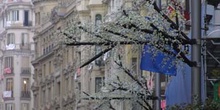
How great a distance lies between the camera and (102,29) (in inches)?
777

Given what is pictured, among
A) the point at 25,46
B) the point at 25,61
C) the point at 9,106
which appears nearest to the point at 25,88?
the point at 9,106

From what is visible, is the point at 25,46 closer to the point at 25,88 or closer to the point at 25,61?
the point at 25,61

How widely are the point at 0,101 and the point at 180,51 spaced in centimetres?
11187

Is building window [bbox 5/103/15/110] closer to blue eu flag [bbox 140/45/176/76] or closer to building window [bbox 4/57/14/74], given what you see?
building window [bbox 4/57/14/74]

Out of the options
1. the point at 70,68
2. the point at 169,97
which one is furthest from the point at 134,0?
the point at 70,68

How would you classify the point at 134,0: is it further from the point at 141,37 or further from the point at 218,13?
the point at 218,13

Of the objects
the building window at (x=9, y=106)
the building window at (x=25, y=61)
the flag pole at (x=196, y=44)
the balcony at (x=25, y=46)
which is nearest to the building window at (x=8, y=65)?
the building window at (x=25, y=61)

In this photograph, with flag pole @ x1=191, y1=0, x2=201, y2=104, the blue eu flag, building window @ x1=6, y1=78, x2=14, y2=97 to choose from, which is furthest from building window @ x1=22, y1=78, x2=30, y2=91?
flag pole @ x1=191, y1=0, x2=201, y2=104

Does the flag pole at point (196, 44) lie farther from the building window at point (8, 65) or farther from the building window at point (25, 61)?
the building window at point (25, 61)

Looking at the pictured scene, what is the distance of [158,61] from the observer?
76.6ft

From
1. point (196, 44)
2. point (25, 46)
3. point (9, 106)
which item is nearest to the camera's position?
point (196, 44)

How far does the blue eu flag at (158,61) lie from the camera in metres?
20.1

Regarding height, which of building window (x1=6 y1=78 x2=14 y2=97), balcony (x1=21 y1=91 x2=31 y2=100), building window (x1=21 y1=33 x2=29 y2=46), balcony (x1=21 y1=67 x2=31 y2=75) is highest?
building window (x1=21 y1=33 x2=29 y2=46)

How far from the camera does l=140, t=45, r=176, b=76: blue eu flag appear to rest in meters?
20.1
